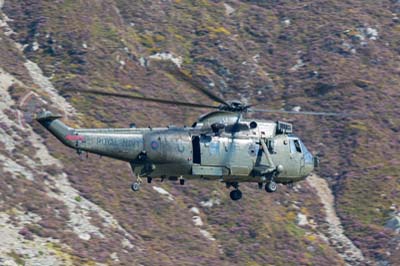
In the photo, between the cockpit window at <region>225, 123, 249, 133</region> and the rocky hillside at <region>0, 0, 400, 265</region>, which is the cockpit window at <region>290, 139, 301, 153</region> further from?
the rocky hillside at <region>0, 0, 400, 265</region>

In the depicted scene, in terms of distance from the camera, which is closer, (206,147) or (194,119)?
(206,147)

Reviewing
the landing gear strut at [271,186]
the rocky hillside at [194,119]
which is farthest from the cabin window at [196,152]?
the rocky hillside at [194,119]

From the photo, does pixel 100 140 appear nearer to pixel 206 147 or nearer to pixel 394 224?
pixel 206 147

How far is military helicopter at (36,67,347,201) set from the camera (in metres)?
42.7

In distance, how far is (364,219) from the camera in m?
70.2

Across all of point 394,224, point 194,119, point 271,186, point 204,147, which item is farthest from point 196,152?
point 194,119

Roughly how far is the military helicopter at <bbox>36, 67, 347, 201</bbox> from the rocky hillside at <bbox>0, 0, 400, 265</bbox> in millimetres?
9902

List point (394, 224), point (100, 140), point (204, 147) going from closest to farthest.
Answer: point (100, 140)
point (204, 147)
point (394, 224)

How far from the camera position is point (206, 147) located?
43.9 metres

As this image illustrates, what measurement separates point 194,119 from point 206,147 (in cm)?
3211

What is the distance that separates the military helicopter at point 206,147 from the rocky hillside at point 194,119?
9902 millimetres

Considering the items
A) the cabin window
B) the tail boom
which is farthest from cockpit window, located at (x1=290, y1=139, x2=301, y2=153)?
the tail boom

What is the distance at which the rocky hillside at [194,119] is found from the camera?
62.8 metres

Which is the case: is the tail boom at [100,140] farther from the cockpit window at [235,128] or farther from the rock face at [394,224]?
the rock face at [394,224]
